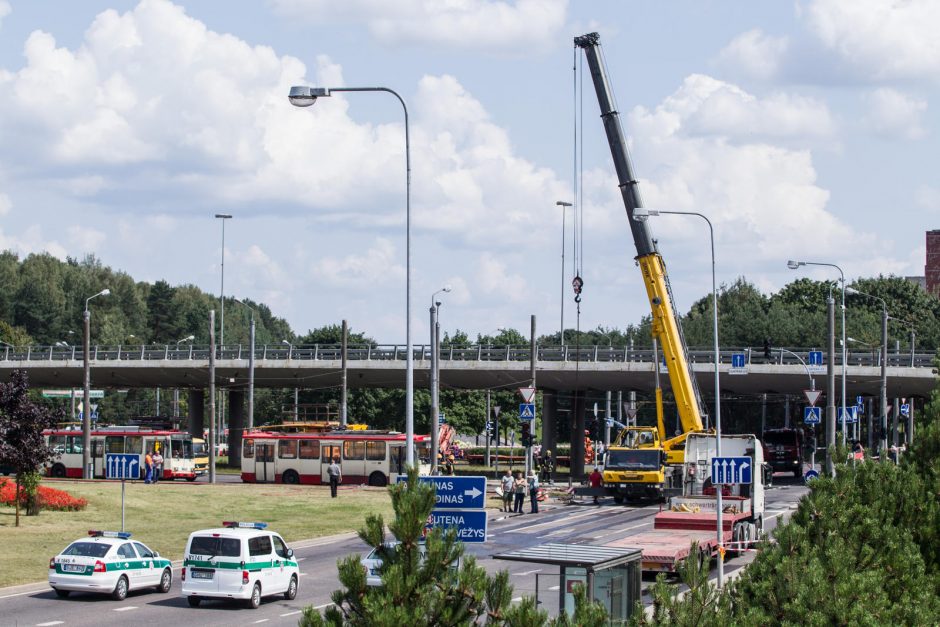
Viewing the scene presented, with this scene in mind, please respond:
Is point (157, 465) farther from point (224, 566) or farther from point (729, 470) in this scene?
point (729, 470)

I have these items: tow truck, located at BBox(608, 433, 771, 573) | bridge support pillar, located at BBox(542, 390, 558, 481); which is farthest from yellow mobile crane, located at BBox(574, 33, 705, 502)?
bridge support pillar, located at BBox(542, 390, 558, 481)

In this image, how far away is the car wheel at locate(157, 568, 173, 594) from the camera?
95.3 feet

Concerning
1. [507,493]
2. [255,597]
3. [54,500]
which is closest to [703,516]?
[255,597]

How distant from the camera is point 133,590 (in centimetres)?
2864

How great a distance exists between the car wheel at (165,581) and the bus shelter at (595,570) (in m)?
13.3

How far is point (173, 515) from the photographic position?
148ft

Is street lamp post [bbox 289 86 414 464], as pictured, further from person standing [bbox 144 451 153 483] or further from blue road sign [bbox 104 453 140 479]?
person standing [bbox 144 451 153 483]

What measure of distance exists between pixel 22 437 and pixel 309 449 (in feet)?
73.9

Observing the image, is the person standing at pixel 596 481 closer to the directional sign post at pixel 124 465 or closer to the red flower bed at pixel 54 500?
the red flower bed at pixel 54 500

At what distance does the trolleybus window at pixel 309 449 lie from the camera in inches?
2445

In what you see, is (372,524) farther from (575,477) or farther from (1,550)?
(575,477)

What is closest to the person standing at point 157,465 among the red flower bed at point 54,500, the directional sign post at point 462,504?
the red flower bed at point 54,500

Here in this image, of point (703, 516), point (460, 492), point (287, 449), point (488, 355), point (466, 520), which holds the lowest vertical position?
point (287, 449)

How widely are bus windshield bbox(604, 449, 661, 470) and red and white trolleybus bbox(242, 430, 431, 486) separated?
36.3ft
